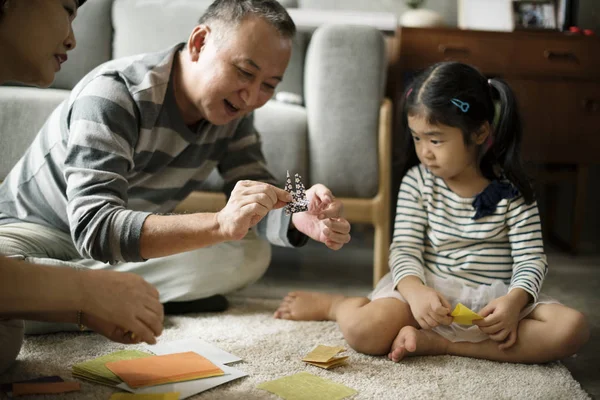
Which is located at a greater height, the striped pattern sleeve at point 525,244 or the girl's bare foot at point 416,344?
the striped pattern sleeve at point 525,244

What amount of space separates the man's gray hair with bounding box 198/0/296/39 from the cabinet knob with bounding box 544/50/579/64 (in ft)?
4.49

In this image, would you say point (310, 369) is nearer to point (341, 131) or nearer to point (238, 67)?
point (238, 67)

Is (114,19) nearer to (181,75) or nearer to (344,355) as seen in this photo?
(181,75)

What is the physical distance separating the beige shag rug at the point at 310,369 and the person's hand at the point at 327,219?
237 millimetres

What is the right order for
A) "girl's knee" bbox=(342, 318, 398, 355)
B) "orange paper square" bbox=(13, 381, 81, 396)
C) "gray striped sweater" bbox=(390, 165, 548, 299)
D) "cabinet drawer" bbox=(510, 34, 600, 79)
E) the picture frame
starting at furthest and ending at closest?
the picture frame, "cabinet drawer" bbox=(510, 34, 600, 79), "gray striped sweater" bbox=(390, 165, 548, 299), "girl's knee" bbox=(342, 318, 398, 355), "orange paper square" bbox=(13, 381, 81, 396)

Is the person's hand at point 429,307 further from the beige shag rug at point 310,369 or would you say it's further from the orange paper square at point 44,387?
the orange paper square at point 44,387

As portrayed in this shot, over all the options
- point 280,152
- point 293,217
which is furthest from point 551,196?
point 293,217

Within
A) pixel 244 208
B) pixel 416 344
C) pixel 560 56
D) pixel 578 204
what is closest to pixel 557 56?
pixel 560 56

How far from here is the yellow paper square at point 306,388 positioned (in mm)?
1097

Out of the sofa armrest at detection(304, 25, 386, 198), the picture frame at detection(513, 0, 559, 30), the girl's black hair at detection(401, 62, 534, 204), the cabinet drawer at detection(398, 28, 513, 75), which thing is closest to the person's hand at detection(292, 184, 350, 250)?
the girl's black hair at detection(401, 62, 534, 204)

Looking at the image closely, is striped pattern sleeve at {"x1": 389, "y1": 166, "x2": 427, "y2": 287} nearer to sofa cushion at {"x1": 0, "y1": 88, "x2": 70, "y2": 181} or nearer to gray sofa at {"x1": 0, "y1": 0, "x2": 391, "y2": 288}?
gray sofa at {"x1": 0, "y1": 0, "x2": 391, "y2": 288}

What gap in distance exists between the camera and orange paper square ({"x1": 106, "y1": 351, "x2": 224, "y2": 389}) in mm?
1094

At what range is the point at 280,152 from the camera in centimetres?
188

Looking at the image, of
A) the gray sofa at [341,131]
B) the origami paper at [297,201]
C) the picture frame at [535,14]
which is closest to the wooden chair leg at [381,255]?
the gray sofa at [341,131]
